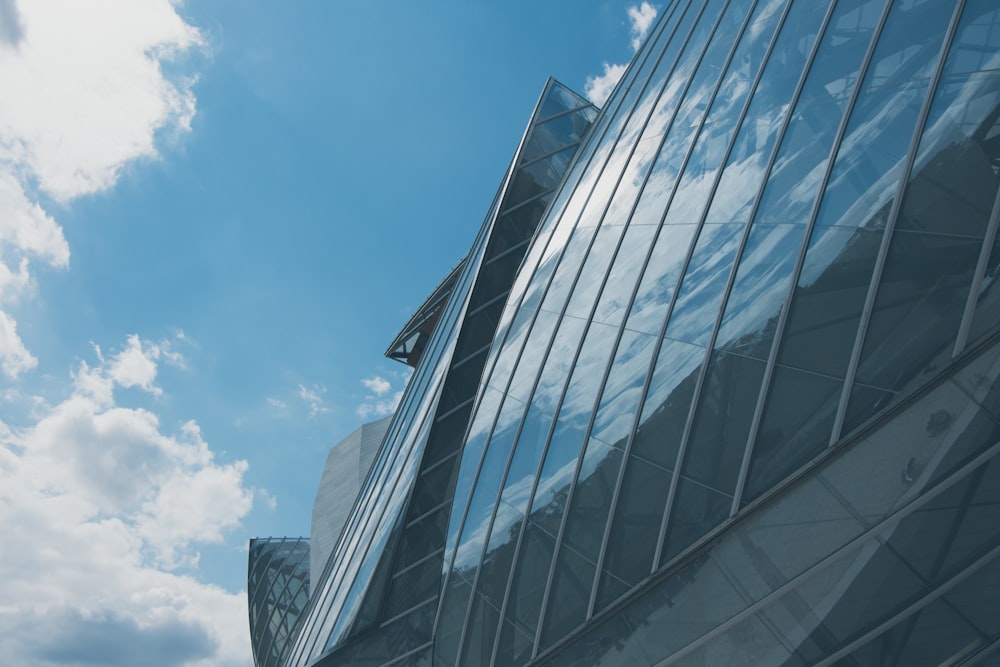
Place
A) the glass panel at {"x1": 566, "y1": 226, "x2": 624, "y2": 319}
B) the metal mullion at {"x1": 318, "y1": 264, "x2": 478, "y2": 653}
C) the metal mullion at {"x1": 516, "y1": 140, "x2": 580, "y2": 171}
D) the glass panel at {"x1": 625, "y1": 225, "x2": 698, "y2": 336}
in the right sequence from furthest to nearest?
the metal mullion at {"x1": 516, "y1": 140, "x2": 580, "y2": 171} < the metal mullion at {"x1": 318, "y1": 264, "x2": 478, "y2": 653} < the glass panel at {"x1": 566, "y1": 226, "x2": 624, "y2": 319} < the glass panel at {"x1": 625, "y1": 225, "x2": 698, "y2": 336}

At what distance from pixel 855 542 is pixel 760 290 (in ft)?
12.5

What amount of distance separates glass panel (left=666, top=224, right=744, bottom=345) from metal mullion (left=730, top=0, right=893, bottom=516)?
1.44 meters

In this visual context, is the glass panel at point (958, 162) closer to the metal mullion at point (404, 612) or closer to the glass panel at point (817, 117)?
the glass panel at point (817, 117)

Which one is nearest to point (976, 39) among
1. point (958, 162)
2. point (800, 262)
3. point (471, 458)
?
point (958, 162)

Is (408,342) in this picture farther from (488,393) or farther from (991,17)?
(991,17)

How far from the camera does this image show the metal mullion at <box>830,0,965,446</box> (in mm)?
8812

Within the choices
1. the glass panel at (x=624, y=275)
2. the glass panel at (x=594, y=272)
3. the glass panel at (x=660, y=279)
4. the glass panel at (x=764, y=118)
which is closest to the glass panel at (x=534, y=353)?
the glass panel at (x=594, y=272)

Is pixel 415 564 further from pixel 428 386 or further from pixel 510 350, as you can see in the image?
pixel 428 386

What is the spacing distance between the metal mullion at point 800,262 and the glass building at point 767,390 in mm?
51

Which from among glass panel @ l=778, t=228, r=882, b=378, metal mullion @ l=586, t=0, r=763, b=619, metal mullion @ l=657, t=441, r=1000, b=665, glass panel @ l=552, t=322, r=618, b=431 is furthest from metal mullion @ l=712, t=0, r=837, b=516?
glass panel @ l=552, t=322, r=618, b=431

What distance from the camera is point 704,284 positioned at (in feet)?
39.9

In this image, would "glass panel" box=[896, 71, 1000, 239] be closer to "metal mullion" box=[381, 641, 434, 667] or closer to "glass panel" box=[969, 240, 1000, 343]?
"glass panel" box=[969, 240, 1000, 343]

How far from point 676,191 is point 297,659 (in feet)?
64.5

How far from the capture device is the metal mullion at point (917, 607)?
7.51 metres
